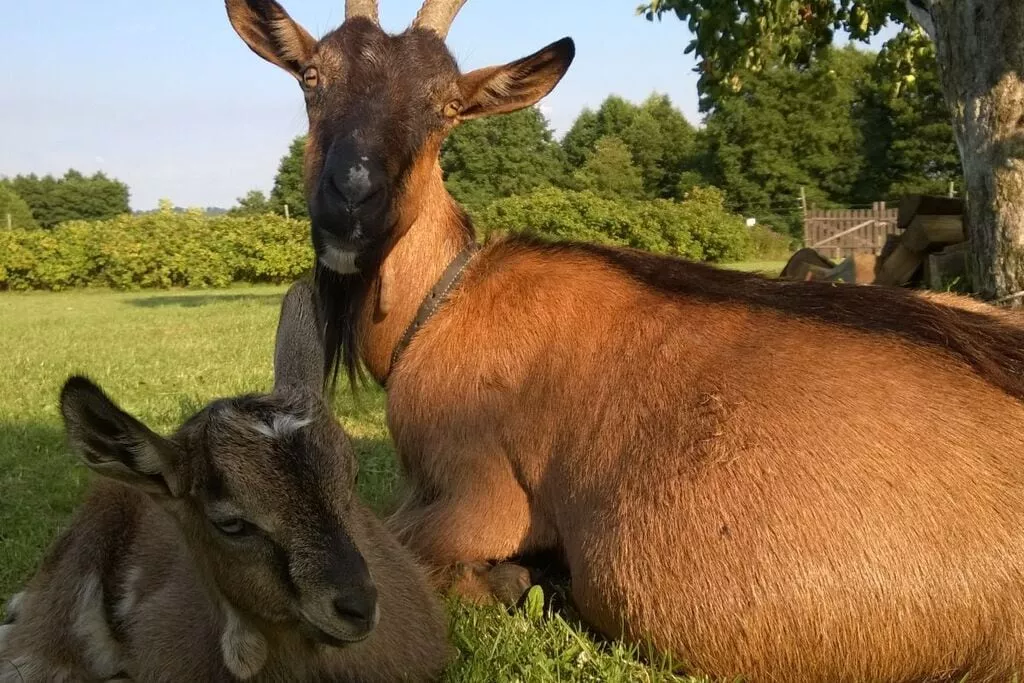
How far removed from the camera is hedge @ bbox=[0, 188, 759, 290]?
107ft

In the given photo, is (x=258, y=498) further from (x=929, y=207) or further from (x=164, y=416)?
(x=929, y=207)

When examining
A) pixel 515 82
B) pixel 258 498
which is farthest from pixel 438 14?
pixel 258 498

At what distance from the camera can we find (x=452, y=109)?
12.6 ft

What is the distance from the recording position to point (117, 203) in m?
89.6

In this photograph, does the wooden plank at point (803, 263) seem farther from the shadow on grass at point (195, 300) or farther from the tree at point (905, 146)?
the tree at point (905, 146)

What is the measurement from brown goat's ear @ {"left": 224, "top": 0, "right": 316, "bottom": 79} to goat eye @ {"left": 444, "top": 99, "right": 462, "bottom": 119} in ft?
2.14

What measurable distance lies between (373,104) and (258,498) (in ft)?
6.33

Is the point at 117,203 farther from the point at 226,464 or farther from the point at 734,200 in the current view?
the point at 226,464

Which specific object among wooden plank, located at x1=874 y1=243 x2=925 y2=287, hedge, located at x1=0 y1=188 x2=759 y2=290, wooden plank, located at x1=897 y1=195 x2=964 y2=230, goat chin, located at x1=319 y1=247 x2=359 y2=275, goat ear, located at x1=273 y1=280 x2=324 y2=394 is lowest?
hedge, located at x1=0 y1=188 x2=759 y2=290

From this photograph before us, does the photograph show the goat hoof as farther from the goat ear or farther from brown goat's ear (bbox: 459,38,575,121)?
brown goat's ear (bbox: 459,38,575,121)

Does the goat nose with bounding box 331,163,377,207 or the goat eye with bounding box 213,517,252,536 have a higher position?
the goat nose with bounding box 331,163,377,207

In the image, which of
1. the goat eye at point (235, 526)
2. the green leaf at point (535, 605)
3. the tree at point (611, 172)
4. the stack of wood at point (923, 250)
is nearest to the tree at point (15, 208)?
the tree at point (611, 172)

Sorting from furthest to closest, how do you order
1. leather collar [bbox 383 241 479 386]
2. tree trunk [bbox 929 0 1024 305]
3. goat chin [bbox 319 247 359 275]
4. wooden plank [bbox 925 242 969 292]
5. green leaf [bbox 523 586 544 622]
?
wooden plank [bbox 925 242 969 292], tree trunk [bbox 929 0 1024 305], leather collar [bbox 383 241 479 386], goat chin [bbox 319 247 359 275], green leaf [bbox 523 586 544 622]

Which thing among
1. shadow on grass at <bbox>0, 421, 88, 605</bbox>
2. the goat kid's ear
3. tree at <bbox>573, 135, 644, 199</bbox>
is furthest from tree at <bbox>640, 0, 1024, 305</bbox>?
tree at <bbox>573, 135, 644, 199</bbox>
